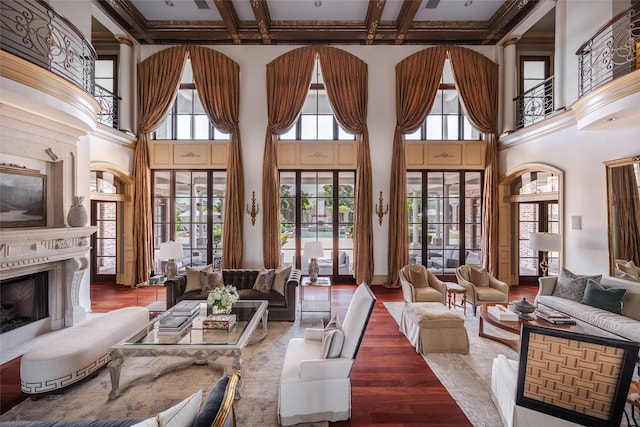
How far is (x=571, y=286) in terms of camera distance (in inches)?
176

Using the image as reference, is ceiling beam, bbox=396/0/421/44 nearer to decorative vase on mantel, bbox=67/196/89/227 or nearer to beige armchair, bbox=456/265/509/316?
beige armchair, bbox=456/265/509/316

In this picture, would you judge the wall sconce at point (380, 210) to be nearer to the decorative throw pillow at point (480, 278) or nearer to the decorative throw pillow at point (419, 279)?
the decorative throw pillow at point (419, 279)

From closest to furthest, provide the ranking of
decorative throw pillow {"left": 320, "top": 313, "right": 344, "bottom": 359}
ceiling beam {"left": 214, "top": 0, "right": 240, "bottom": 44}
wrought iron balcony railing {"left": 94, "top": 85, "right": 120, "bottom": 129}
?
decorative throw pillow {"left": 320, "top": 313, "right": 344, "bottom": 359}, ceiling beam {"left": 214, "top": 0, "right": 240, "bottom": 44}, wrought iron balcony railing {"left": 94, "top": 85, "right": 120, "bottom": 129}

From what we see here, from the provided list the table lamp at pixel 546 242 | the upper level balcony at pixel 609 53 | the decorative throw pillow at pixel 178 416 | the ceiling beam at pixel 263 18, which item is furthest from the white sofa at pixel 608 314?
the ceiling beam at pixel 263 18

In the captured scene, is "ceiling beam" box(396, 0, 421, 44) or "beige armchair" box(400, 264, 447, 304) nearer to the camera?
"beige armchair" box(400, 264, 447, 304)

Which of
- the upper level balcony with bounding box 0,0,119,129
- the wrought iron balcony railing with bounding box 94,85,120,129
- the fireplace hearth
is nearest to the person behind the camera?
the upper level balcony with bounding box 0,0,119,129

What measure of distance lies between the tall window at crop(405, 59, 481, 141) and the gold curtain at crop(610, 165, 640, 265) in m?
3.23

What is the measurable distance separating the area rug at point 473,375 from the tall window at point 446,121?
4.80 metres

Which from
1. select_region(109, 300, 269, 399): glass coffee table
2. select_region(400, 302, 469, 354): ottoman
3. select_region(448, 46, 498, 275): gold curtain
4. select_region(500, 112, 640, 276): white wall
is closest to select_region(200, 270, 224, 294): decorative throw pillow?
select_region(109, 300, 269, 399): glass coffee table

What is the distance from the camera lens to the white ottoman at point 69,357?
2.67 meters

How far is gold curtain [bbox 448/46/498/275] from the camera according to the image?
6.79 meters

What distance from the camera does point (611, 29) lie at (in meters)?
4.50

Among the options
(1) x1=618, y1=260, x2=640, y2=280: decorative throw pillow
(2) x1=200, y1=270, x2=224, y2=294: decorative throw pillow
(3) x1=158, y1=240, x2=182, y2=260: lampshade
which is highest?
(3) x1=158, y1=240, x2=182, y2=260: lampshade

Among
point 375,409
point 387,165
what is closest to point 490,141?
point 387,165
